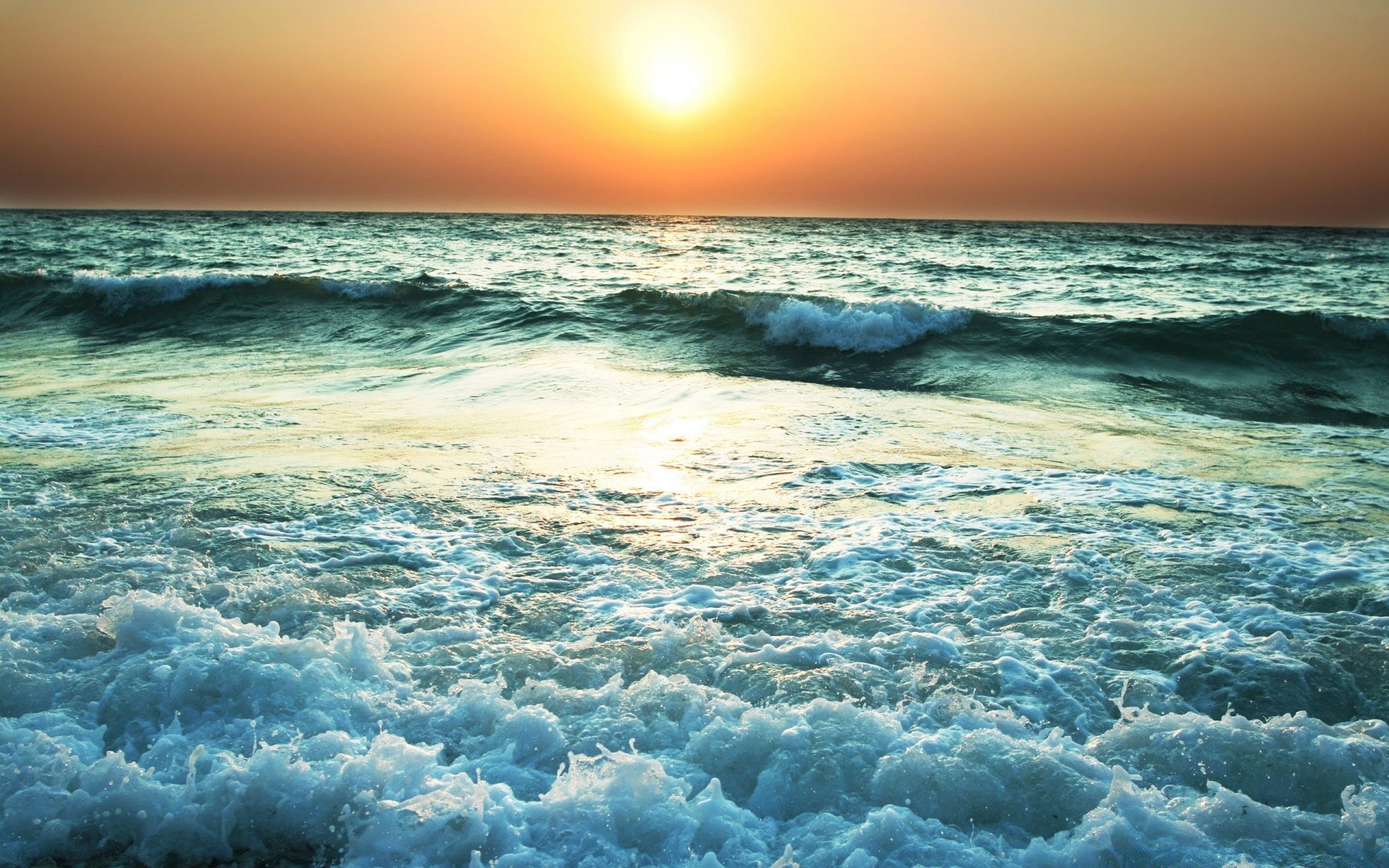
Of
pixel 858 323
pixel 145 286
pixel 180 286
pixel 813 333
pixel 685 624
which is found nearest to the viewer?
pixel 685 624

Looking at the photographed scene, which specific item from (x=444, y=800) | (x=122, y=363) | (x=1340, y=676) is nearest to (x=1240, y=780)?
(x=1340, y=676)

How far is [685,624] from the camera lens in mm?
3719

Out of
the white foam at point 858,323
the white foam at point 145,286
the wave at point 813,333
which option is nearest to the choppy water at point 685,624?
the wave at point 813,333

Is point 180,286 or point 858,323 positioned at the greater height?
point 180,286

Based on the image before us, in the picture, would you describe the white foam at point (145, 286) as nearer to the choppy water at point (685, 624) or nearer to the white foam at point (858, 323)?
the choppy water at point (685, 624)

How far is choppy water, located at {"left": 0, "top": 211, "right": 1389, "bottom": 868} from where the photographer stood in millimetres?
2498

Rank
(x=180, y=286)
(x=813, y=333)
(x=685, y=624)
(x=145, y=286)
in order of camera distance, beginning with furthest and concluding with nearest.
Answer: (x=180, y=286), (x=145, y=286), (x=813, y=333), (x=685, y=624)

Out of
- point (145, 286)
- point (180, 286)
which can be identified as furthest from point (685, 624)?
point (145, 286)

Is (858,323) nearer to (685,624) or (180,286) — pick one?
(685,624)

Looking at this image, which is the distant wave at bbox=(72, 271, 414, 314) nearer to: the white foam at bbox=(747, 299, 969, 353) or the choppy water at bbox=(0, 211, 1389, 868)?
the choppy water at bbox=(0, 211, 1389, 868)

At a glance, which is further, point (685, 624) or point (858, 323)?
point (858, 323)

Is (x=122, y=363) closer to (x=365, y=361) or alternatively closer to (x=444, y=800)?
(x=365, y=361)

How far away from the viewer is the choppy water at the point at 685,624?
8.20 ft

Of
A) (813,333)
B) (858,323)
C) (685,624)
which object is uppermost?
(858,323)
